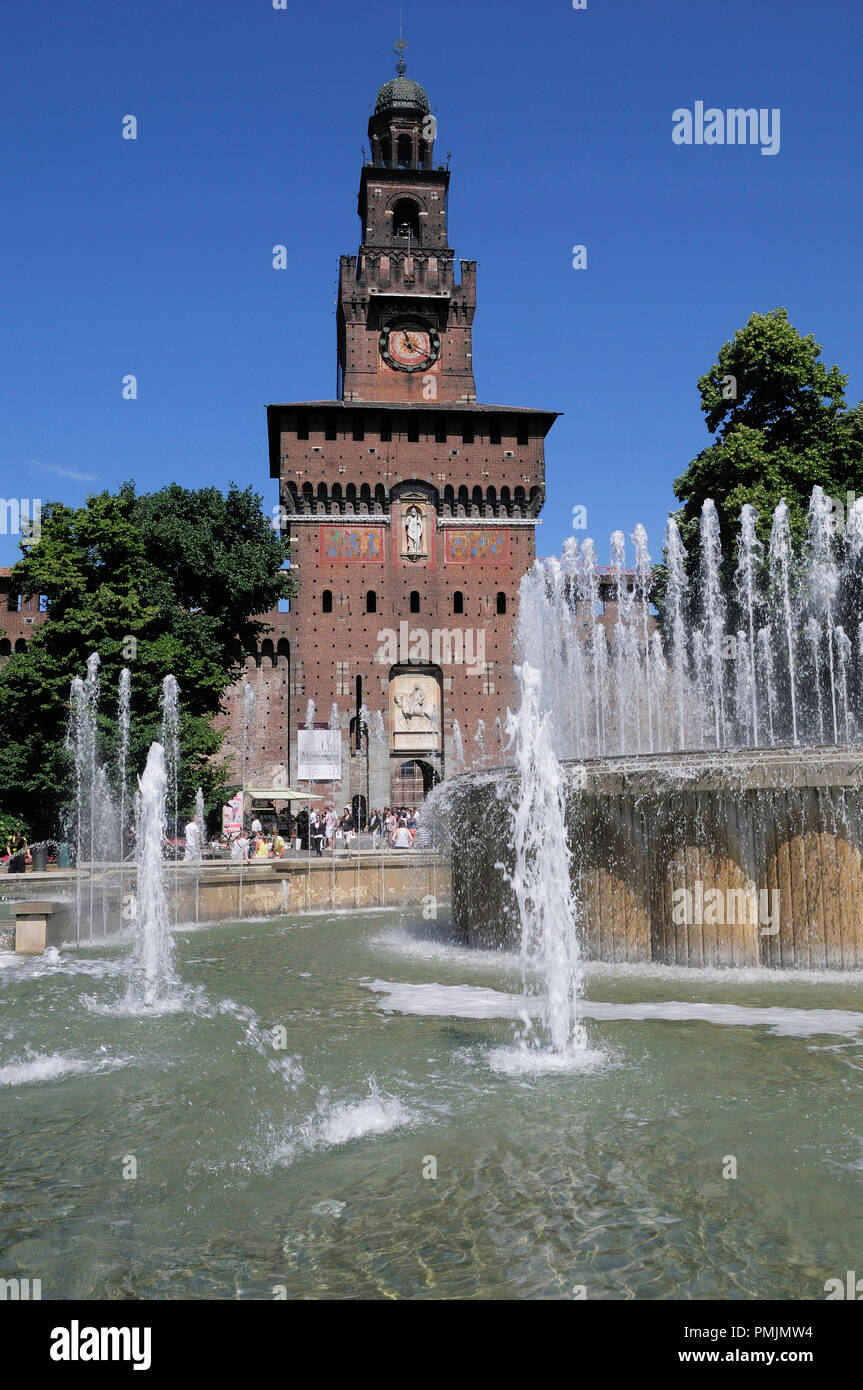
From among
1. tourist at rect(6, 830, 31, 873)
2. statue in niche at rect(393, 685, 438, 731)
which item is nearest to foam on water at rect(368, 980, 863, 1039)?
tourist at rect(6, 830, 31, 873)

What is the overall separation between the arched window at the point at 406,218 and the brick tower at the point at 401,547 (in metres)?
2.53

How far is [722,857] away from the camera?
27.8 ft

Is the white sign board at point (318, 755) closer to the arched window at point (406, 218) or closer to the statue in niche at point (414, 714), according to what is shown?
the statue in niche at point (414, 714)

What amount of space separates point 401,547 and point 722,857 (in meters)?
32.8

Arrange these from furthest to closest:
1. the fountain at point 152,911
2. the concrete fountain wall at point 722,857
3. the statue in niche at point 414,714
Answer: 1. the statue in niche at point 414,714
2. the fountain at point 152,911
3. the concrete fountain wall at point 722,857

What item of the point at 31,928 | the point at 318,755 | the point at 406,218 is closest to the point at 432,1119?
the point at 31,928

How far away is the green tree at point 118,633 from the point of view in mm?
22531

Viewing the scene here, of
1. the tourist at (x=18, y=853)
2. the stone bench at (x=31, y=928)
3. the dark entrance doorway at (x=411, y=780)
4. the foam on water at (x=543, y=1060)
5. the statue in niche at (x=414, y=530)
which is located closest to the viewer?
the foam on water at (x=543, y=1060)

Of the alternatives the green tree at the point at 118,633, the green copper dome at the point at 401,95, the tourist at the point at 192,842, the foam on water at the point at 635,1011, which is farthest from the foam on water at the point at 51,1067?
the green copper dome at the point at 401,95

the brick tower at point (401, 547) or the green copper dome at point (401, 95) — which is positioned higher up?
the green copper dome at point (401, 95)

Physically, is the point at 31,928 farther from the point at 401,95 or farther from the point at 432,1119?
the point at 401,95

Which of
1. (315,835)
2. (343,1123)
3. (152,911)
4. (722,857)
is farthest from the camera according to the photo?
(315,835)

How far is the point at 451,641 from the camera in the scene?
3997 centimetres

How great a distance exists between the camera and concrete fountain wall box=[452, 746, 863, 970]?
812cm
